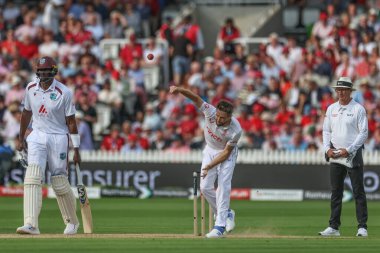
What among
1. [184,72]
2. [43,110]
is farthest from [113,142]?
[43,110]

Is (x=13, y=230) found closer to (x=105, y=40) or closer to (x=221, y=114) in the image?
(x=221, y=114)

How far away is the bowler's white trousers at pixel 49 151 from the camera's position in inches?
586

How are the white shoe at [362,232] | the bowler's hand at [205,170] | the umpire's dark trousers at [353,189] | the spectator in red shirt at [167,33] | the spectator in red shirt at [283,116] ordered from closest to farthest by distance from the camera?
the bowler's hand at [205,170]
the white shoe at [362,232]
the umpire's dark trousers at [353,189]
the spectator in red shirt at [283,116]
the spectator in red shirt at [167,33]

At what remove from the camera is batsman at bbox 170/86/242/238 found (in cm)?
1474

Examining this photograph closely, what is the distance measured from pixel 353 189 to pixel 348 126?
31.0 inches

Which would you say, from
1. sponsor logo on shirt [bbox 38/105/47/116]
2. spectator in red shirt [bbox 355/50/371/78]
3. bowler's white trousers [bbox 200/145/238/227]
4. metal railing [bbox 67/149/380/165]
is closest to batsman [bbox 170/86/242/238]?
bowler's white trousers [bbox 200/145/238/227]

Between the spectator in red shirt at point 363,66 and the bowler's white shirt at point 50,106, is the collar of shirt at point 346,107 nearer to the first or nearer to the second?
the bowler's white shirt at point 50,106

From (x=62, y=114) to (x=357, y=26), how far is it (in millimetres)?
14892

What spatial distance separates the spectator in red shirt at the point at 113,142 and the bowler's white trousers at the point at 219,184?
12.6m

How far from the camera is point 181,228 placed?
17109 millimetres

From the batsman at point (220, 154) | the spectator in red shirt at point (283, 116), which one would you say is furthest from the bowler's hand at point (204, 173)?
the spectator in red shirt at point (283, 116)

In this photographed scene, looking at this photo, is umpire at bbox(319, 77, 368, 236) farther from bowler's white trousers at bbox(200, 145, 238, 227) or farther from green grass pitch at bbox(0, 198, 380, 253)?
bowler's white trousers at bbox(200, 145, 238, 227)

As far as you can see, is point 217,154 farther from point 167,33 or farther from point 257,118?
point 167,33

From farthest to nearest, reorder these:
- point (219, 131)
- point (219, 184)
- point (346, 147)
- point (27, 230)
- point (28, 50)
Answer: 1. point (28, 50)
2. point (346, 147)
3. point (219, 184)
4. point (219, 131)
5. point (27, 230)
